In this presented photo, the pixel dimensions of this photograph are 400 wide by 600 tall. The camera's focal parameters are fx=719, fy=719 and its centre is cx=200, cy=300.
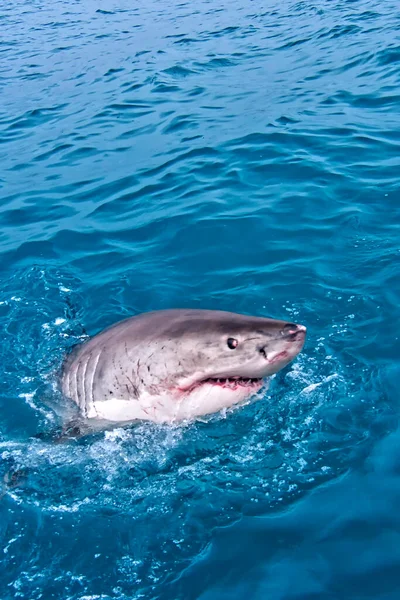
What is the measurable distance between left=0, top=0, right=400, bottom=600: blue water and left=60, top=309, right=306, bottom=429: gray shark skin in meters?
0.27

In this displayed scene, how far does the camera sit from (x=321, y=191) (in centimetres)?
970

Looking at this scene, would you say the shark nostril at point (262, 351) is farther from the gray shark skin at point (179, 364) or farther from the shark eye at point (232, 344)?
the shark eye at point (232, 344)

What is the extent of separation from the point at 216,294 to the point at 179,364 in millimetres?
2701

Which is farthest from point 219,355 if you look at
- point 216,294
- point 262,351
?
point 216,294

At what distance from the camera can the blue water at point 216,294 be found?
455 centimetres

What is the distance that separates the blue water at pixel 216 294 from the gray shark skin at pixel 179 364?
267 mm

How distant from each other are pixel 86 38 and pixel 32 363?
57.0 feet

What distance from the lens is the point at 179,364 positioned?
16.5ft

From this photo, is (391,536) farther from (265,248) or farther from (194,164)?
(194,164)

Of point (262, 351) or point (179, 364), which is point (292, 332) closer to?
point (262, 351)

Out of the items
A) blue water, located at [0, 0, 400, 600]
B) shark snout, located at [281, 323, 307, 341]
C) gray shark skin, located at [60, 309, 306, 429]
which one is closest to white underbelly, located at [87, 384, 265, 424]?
gray shark skin, located at [60, 309, 306, 429]

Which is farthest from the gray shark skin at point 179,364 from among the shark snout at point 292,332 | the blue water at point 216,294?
the blue water at point 216,294

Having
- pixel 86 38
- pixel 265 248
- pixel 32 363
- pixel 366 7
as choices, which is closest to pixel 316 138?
pixel 265 248

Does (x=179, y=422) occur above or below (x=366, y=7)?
below
